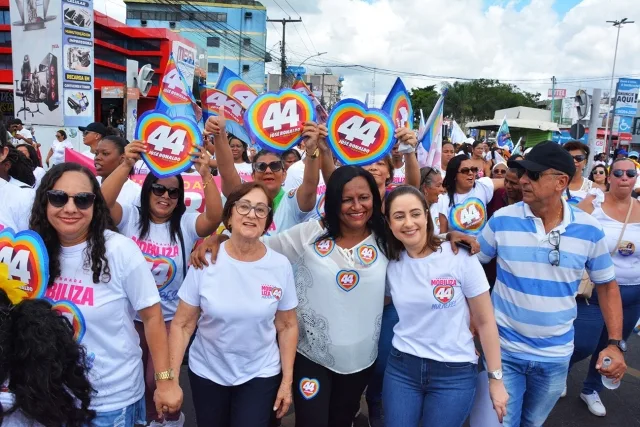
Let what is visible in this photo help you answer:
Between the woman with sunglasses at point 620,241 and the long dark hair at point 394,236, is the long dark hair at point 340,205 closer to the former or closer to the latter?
the long dark hair at point 394,236

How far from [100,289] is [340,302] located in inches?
42.6

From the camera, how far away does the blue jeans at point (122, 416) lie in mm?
2018

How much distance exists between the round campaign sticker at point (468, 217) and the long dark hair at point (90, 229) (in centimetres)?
261

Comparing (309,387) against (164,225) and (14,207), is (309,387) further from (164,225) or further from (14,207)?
(14,207)

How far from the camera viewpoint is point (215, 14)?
58.6 m

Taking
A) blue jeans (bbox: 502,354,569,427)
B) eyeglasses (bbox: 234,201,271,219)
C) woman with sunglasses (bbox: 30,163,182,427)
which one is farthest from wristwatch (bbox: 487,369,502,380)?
woman with sunglasses (bbox: 30,163,182,427)

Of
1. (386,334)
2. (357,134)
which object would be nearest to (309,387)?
(386,334)

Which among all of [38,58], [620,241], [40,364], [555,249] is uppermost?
[38,58]

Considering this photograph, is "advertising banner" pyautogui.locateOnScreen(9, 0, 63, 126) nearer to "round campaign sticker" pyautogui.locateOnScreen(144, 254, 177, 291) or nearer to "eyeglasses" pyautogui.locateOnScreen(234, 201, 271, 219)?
"round campaign sticker" pyautogui.locateOnScreen(144, 254, 177, 291)

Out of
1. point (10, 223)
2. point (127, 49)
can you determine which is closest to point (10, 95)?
point (127, 49)

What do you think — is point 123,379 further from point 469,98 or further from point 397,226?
point 469,98

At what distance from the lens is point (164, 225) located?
289cm

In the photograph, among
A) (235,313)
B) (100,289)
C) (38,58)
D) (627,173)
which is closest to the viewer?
(100,289)

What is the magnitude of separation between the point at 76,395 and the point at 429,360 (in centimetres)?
149
